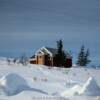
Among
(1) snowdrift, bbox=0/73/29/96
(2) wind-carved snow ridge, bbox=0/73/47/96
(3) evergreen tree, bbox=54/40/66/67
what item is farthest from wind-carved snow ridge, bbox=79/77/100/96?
(3) evergreen tree, bbox=54/40/66/67

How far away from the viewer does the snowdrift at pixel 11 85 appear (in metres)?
9.64

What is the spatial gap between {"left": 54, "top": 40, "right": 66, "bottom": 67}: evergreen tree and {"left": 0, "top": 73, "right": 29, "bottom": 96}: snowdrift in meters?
48.7

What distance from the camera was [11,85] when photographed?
998cm

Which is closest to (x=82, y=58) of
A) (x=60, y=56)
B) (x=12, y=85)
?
(x=60, y=56)

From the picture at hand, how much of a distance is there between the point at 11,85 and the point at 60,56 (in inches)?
2026

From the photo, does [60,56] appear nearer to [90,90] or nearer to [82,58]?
[82,58]

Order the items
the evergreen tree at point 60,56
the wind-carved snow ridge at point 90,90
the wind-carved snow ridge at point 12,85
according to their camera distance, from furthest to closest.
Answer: the evergreen tree at point 60,56 → the wind-carved snow ridge at point 12,85 → the wind-carved snow ridge at point 90,90

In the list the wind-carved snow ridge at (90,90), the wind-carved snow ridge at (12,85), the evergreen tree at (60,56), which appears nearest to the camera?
the wind-carved snow ridge at (90,90)

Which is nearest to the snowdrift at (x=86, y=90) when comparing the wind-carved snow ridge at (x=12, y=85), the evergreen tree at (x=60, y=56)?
the wind-carved snow ridge at (x=12, y=85)

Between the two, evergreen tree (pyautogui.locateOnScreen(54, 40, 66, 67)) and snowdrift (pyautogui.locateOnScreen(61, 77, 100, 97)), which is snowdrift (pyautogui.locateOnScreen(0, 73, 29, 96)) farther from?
evergreen tree (pyautogui.locateOnScreen(54, 40, 66, 67))

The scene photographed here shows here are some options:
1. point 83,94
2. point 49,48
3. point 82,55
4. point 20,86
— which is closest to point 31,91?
point 20,86

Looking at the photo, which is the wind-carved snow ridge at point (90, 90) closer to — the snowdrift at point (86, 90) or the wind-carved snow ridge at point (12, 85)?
the snowdrift at point (86, 90)

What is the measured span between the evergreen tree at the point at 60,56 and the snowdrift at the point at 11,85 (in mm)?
48696

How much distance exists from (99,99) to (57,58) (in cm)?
5168
